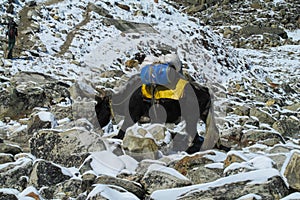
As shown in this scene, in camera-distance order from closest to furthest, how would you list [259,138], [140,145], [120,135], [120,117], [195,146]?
[140,145]
[195,146]
[120,135]
[120,117]
[259,138]

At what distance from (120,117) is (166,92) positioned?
976mm

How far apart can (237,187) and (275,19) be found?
126 ft

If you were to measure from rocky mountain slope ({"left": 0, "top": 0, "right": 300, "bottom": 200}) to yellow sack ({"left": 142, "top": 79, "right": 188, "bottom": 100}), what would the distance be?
455 mm

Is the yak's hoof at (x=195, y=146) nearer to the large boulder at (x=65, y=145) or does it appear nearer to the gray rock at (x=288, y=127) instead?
the large boulder at (x=65, y=145)

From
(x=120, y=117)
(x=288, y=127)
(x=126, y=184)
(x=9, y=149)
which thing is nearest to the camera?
(x=126, y=184)

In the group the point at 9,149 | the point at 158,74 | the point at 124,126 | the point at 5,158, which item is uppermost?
the point at 158,74

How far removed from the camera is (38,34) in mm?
15422

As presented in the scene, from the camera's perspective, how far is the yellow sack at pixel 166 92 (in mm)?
5238

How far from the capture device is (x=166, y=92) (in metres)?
5.34

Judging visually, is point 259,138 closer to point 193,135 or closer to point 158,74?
point 193,135

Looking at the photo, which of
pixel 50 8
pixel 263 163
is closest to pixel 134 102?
pixel 263 163

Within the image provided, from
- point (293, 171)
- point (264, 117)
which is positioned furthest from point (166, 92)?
point (264, 117)

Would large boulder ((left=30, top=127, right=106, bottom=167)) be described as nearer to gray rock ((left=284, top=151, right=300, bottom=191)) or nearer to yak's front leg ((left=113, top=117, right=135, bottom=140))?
yak's front leg ((left=113, top=117, right=135, bottom=140))

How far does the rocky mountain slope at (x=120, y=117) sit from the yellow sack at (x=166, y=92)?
1.49 ft
